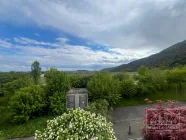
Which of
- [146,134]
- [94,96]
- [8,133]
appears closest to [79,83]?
[94,96]

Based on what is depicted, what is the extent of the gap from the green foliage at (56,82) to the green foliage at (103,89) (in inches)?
113

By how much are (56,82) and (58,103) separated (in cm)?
218

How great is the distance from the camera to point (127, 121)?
15.5 meters

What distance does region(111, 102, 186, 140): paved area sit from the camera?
40.7ft

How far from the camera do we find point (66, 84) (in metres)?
17.0

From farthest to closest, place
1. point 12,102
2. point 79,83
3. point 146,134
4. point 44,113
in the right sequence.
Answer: point 79,83
point 44,113
point 12,102
point 146,134

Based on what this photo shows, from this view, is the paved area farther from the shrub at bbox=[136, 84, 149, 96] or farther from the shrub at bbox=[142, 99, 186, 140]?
the shrub at bbox=[142, 99, 186, 140]

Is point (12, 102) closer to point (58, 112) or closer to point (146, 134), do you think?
point (58, 112)

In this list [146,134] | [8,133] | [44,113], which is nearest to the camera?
[146,134]

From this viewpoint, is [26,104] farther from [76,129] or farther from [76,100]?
[76,129]

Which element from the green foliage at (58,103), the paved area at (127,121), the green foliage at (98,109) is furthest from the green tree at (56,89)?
the paved area at (127,121)

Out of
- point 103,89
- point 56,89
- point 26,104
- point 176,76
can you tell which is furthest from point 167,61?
point 26,104

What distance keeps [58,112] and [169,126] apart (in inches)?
477

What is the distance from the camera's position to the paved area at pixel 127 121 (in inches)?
489
